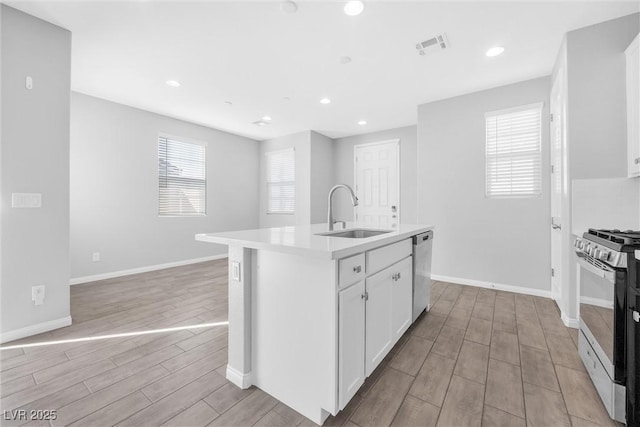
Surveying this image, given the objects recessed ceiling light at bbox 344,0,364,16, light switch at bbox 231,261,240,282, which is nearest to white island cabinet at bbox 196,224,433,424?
light switch at bbox 231,261,240,282

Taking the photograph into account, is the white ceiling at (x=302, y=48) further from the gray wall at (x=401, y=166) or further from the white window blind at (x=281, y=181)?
the white window blind at (x=281, y=181)

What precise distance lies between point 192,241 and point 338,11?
4.61 meters

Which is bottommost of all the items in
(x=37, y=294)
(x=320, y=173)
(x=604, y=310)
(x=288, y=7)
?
(x=37, y=294)

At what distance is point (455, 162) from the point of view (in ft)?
12.4

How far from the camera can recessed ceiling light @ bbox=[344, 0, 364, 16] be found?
206 cm

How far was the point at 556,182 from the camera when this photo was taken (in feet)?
9.51

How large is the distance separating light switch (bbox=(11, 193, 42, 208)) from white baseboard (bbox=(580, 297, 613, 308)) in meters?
4.28

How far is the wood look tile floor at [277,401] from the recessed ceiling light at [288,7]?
279 cm

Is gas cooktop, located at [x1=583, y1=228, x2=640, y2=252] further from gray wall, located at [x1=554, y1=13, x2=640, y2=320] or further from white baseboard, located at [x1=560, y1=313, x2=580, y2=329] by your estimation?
white baseboard, located at [x1=560, y1=313, x2=580, y2=329]

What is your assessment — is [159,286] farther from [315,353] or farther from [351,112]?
[351,112]

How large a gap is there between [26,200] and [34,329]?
1.15 meters

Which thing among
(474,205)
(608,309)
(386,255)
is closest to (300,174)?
(474,205)

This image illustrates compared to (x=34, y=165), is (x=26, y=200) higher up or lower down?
lower down

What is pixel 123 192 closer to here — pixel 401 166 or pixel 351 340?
pixel 351 340
